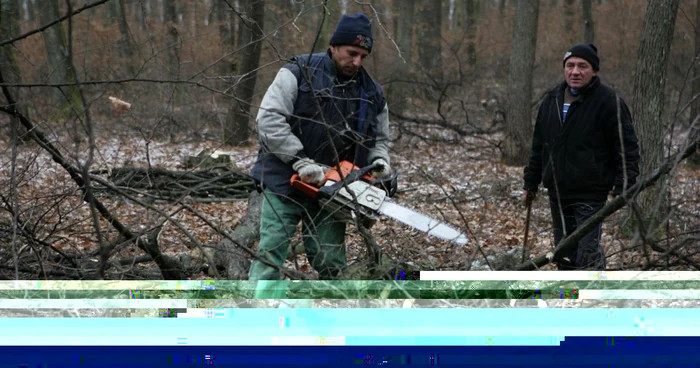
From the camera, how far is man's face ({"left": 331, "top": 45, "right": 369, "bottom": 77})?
13.1 feet

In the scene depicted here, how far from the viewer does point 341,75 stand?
4055 millimetres

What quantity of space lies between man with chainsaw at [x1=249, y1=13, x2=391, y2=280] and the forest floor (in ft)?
1.12

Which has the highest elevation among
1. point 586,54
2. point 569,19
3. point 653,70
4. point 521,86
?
point 569,19

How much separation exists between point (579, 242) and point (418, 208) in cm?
390

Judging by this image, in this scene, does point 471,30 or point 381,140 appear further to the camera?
point 471,30

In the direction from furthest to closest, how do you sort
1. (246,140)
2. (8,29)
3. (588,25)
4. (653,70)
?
1. (588,25)
2. (246,140)
3. (653,70)
4. (8,29)

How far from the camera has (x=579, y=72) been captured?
473cm

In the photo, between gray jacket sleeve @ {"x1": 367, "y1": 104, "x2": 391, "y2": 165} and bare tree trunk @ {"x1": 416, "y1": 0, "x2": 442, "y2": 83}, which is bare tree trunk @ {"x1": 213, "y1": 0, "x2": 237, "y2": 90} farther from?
gray jacket sleeve @ {"x1": 367, "y1": 104, "x2": 391, "y2": 165}

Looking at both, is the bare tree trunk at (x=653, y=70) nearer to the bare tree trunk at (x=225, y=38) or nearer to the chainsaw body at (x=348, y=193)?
the chainsaw body at (x=348, y=193)

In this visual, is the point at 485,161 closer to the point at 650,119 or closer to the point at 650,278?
the point at 650,119

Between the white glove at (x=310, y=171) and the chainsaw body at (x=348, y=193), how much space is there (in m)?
0.03

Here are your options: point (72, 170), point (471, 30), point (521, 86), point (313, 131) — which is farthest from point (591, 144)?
point (471, 30)

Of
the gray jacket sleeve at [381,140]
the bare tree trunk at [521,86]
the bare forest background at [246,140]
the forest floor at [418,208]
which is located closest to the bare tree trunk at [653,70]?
the bare forest background at [246,140]

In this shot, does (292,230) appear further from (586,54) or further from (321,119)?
(586,54)
